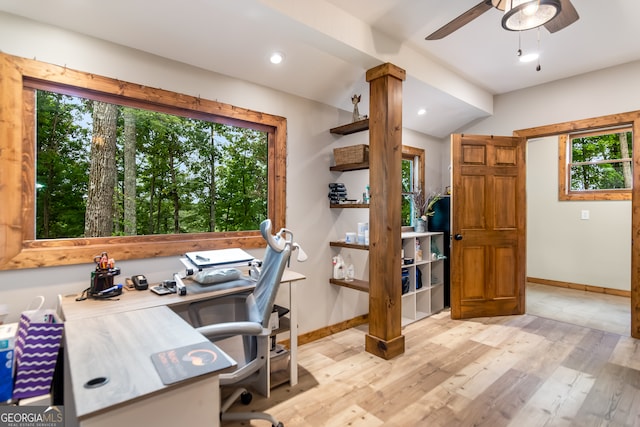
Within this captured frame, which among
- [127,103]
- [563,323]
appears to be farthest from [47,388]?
[563,323]

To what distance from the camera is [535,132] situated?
12.2 ft

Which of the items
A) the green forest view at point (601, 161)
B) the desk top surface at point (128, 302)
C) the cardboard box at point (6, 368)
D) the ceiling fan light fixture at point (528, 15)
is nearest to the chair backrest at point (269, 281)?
the desk top surface at point (128, 302)

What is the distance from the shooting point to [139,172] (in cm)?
232

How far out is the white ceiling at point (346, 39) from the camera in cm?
196

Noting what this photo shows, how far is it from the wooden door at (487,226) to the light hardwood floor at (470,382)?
488mm

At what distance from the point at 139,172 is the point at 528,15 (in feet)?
8.70

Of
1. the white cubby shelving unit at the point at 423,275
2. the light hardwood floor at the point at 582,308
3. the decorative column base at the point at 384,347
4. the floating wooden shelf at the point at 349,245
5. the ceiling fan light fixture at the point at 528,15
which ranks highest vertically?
the ceiling fan light fixture at the point at 528,15

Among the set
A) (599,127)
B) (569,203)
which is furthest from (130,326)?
(569,203)

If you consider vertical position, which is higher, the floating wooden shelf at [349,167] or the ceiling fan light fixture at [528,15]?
the ceiling fan light fixture at [528,15]

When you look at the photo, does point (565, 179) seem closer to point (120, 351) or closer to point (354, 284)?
point (354, 284)

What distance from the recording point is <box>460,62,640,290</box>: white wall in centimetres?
329

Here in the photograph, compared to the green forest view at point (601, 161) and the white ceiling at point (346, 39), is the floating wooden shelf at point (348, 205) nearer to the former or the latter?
the white ceiling at point (346, 39)

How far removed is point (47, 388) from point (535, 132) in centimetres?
461

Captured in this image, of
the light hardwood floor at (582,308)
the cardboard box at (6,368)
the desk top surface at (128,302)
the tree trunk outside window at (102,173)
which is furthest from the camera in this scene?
the light hardwood floor at (582,308)
